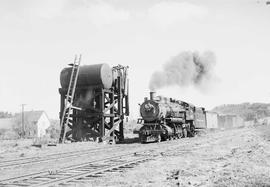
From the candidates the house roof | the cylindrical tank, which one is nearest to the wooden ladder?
the cylindrical tank

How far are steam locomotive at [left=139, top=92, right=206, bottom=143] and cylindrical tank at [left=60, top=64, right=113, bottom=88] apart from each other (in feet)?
10.6

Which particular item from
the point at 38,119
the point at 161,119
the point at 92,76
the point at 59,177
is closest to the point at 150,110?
the point at 161,119

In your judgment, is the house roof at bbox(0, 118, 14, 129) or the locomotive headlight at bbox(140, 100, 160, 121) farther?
the house roof at bbox(0, 118, 14, 129)

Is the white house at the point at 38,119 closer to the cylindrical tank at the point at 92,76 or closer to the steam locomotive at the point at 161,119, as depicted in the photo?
the cylindrical tank at the point at 92,76

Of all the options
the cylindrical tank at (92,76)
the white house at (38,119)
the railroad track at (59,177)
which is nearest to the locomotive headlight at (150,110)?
the cylindrical tank at (92,76)

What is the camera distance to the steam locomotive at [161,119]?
2294cm

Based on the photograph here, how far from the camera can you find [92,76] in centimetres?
2305

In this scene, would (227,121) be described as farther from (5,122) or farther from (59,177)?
(59,177)

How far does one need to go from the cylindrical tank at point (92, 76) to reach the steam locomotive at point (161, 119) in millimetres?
3219

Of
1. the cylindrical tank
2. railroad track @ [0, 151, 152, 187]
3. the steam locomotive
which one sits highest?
the cylindrical tank

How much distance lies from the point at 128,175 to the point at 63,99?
15587 millimetres

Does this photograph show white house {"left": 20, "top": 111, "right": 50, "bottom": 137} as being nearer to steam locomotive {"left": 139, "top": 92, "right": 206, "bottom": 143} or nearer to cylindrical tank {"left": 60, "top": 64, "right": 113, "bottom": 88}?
cylindrical tank {"left": 60, "top": 64, "right": 113, "bottom": 88}

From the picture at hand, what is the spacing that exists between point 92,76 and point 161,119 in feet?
18.3

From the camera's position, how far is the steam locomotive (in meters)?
22.9
